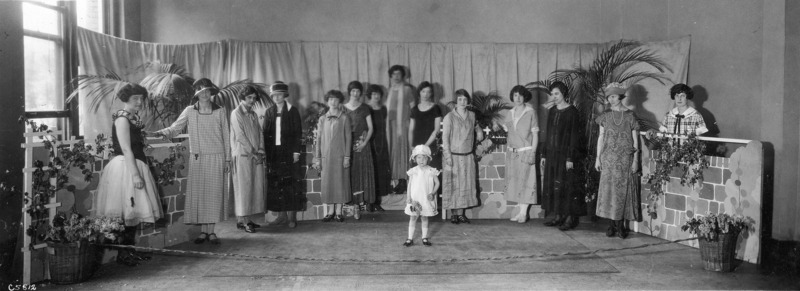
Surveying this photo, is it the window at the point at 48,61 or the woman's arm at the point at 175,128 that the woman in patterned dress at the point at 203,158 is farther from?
the window at the point at 48,61

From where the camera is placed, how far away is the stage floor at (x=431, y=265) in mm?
4465

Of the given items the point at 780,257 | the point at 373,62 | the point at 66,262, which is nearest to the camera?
the point at 66,262

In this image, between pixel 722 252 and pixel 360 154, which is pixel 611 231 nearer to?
pixel 722 252

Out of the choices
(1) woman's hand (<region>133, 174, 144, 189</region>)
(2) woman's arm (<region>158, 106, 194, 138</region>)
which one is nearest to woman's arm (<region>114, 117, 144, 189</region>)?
(1) woman's hand (<region>133, 174, 144, 189</region>)

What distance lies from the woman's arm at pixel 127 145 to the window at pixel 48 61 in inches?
51.4

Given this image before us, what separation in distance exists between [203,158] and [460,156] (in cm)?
278

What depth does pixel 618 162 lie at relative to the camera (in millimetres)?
6109

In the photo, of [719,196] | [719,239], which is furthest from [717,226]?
[719,196]

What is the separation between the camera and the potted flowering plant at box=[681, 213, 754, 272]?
4.79 m

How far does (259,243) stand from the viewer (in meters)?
5.97

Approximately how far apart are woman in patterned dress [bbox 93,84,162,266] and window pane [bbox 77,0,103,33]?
2.75 meters

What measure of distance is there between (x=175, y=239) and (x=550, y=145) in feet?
13.1

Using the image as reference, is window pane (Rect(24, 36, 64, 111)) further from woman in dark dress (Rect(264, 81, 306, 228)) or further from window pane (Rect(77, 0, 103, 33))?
woman in dark dress (Rect(264, 81, 306, 228))

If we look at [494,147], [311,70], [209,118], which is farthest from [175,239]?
[494,147]
